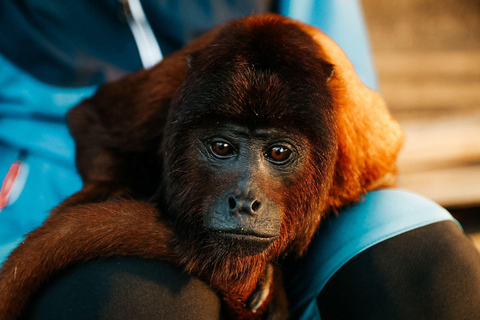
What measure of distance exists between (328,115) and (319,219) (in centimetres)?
34

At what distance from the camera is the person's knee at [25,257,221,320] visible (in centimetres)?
108

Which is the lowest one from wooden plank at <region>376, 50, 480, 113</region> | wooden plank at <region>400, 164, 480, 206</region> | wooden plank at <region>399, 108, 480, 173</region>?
wooden plank at <region>400, 164, 480, 206</region>

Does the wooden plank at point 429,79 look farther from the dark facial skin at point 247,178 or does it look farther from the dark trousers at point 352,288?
the dark facial skin at point 247,178

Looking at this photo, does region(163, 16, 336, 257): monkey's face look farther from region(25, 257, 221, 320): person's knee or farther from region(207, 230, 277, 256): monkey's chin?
region(25, 257, 221, 320): person's knee

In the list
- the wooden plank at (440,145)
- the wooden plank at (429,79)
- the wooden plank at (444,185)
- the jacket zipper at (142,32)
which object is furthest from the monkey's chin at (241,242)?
the wooden plank at (429,79)

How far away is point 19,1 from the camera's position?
1.78m

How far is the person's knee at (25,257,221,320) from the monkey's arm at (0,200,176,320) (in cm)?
3

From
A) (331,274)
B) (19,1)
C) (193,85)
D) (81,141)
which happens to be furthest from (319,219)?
(19,1)

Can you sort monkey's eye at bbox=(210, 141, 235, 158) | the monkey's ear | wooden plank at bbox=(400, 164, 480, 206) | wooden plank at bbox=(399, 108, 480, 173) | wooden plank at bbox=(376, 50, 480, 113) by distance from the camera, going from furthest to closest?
wooden plank at bbox=(376, 50, 480, 113), wooden plank at bbox=(400, 164, 480, 206), wooden plank at bbox=(399, 108, 480, 173), the monkey's ear, monkey's eye at bbox=(210, 141, 235, 158)

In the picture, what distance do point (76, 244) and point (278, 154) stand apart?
60cm

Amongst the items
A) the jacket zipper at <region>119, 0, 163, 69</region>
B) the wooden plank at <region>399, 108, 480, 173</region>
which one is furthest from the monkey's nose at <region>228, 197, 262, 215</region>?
the wooden plank at <region>399, 108, 480, 173</region>

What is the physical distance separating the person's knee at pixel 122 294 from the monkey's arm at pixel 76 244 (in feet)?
0.10

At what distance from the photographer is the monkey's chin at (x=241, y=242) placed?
3.91 feet

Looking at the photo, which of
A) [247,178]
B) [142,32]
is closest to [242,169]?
[247,178]
